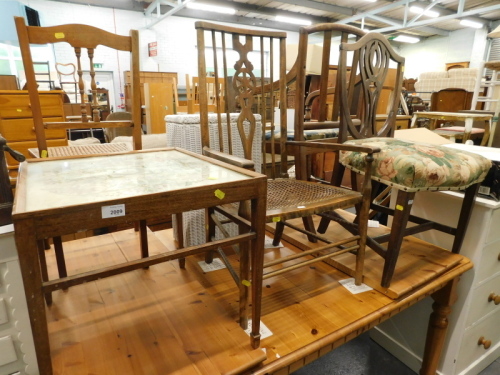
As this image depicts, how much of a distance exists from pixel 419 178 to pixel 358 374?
0.96 metres

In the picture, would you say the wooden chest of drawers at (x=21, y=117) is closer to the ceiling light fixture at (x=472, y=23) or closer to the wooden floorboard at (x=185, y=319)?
the wooden floorboard at (x=185, y=319)

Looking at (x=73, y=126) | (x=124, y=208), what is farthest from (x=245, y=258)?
(x=73, y=126)

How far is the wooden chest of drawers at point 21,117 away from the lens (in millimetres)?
2829

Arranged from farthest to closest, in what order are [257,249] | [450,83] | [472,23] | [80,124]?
[472,23], [450,83], [80,124], [257,249]

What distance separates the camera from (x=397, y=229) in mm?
1110

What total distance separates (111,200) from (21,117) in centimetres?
298

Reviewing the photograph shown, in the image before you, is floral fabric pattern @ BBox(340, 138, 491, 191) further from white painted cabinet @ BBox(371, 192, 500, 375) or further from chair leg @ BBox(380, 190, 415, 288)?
white painted cabinet @ BBox(371, 192, 500, 375)

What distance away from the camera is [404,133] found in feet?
7.80

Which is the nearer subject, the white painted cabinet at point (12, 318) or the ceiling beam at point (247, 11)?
the white painted cabinet at point (12, 318)

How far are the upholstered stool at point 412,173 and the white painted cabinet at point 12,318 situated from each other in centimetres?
104

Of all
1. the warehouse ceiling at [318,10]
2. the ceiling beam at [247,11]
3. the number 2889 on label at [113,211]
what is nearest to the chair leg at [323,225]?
the number 2889 on label at [113,211]

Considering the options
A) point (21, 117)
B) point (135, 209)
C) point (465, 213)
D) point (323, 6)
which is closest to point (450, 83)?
point (323, 6)

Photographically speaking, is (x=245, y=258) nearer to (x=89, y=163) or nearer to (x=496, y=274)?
(x=89, y=163)

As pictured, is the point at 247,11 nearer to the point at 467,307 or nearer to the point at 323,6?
the point at 323,6
